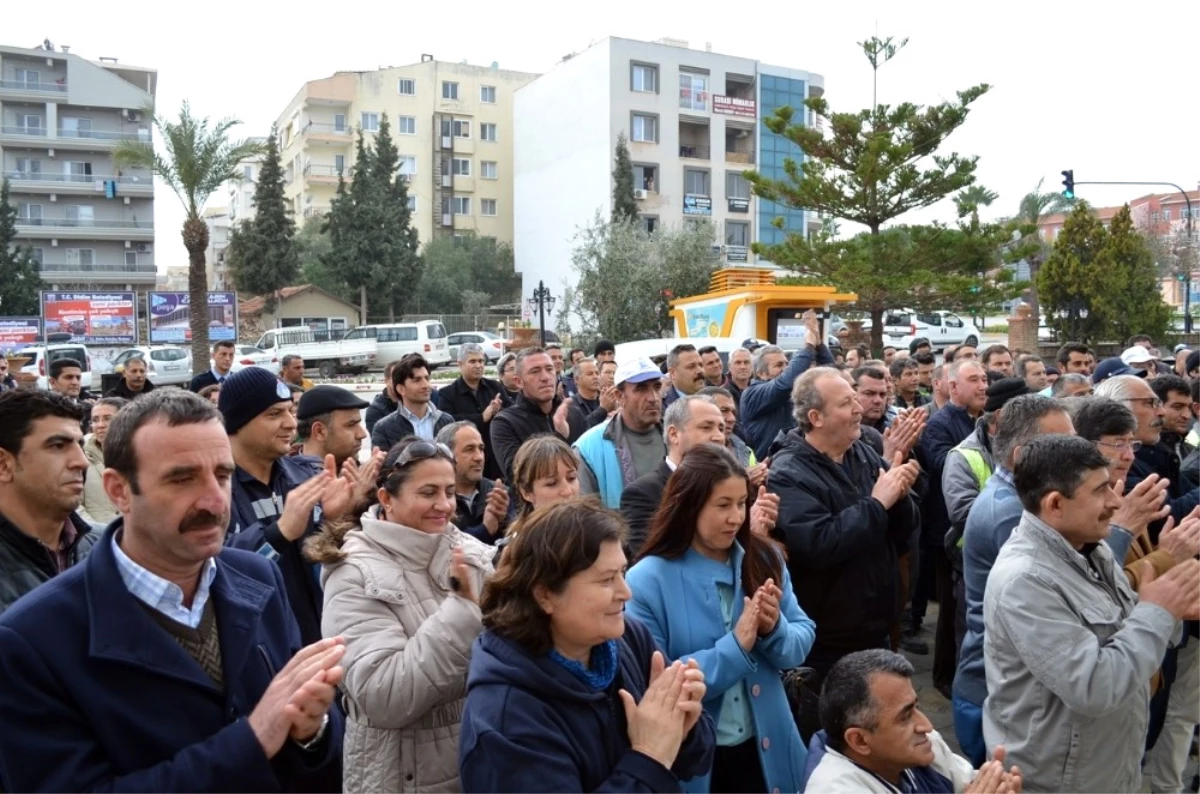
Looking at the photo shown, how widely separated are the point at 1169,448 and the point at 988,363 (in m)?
3.43

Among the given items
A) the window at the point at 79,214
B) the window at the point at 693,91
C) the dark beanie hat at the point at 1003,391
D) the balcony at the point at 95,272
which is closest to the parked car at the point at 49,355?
the dark beanie hat at the point at 1003,391

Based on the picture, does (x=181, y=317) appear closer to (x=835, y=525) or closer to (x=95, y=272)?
(x=95, y=272)

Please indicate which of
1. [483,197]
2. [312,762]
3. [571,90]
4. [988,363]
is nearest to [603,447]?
[312,762]

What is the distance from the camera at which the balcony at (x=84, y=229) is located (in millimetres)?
57000

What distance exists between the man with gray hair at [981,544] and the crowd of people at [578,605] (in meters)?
0.01

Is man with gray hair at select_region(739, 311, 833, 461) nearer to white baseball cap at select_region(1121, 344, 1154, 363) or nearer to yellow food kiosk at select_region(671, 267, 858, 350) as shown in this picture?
white baseball cap at select_region(1121, 344, 1154, 363)

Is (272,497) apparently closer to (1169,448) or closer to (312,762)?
(312,762)

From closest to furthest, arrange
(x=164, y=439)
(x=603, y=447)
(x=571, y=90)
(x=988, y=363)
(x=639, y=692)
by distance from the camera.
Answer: (x=164, y=439), (x=639, y=692), (x=603, y=447), (x=988, y=363), (x=571, y=90)

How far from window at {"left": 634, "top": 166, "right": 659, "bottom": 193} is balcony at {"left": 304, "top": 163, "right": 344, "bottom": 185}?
2371 centimetres

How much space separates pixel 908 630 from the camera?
23.5ft

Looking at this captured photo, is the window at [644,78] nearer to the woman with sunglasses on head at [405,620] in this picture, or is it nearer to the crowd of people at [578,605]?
the crowd of people at [578,605]

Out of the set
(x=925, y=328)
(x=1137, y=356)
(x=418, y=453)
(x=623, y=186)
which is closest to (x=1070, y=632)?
(x=418, y=453)

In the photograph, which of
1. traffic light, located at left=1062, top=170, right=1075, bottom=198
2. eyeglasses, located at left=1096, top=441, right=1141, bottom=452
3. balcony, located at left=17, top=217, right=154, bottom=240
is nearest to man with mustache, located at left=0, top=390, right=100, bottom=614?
eyeglasses, located at left=1096, top=441, right=1141, bottom=452

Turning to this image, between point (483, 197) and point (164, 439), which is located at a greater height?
point (483, 197)
